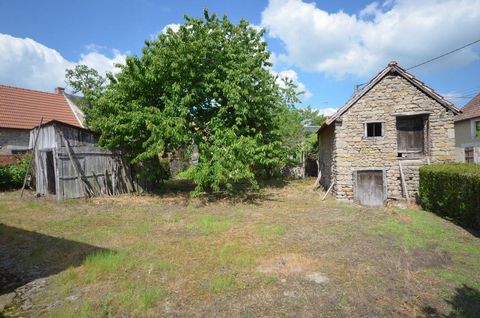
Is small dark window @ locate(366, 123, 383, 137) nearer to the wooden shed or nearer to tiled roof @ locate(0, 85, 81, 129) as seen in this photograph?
the wooden shed

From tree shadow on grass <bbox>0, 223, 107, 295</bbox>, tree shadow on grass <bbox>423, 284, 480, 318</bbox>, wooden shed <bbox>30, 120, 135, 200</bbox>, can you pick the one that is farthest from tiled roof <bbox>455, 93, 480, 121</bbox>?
tree shadow on grass <bbox>0, 223, 107, 295</bbox>

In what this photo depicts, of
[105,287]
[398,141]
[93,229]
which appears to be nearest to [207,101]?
[93,229]

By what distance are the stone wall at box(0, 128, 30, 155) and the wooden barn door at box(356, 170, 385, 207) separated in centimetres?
2241

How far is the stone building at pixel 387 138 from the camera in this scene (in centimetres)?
1270

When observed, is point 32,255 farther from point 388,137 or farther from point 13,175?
point 388,137

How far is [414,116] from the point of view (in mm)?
13117

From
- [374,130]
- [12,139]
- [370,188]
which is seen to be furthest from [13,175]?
[374,130]

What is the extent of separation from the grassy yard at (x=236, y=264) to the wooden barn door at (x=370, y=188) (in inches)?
89.3

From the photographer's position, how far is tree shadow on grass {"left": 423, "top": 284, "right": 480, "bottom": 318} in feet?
14.3

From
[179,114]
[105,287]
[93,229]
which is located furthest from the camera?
[179,114]

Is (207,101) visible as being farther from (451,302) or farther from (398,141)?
(451,302)

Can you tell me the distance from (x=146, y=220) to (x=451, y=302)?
861 centimetres

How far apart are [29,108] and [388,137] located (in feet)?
82.7

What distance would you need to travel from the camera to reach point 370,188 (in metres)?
13.3
